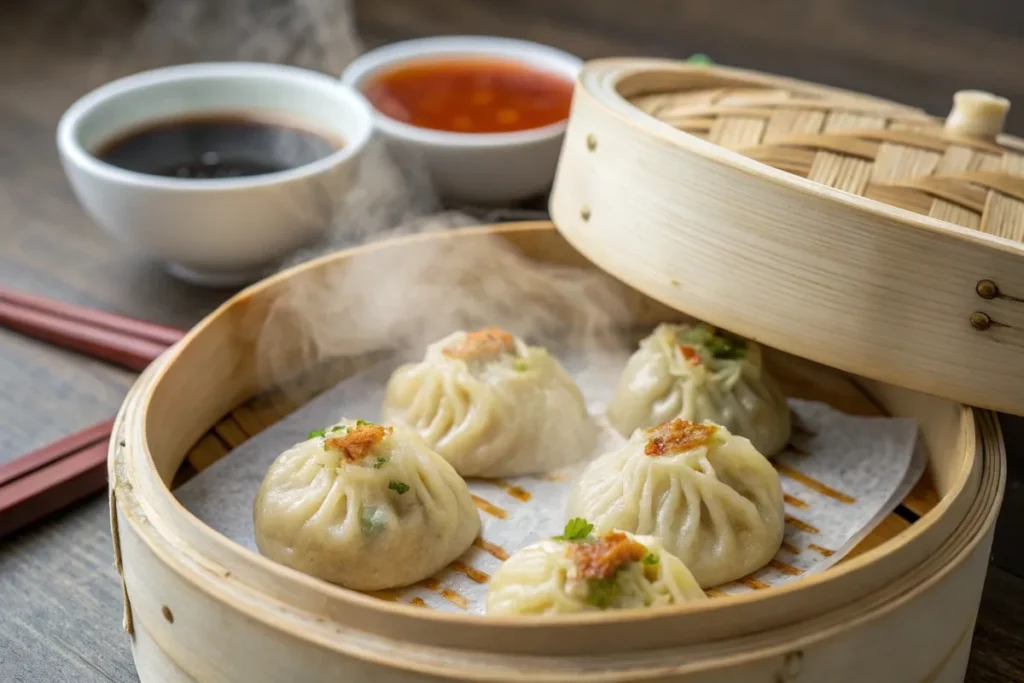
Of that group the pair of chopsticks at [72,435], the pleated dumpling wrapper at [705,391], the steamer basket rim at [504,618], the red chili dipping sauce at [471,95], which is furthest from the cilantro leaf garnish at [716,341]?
the pair of chopsticks at [72,435]

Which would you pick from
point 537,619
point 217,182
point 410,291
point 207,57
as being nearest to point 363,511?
point 537,619

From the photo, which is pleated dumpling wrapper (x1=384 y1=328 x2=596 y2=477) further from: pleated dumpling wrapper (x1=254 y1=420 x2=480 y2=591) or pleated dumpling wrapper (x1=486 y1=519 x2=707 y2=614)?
pleated dumpling wrapper (x1=486 y1=519 x2=707 y2=614)

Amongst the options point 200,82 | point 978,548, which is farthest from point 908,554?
point 200,82

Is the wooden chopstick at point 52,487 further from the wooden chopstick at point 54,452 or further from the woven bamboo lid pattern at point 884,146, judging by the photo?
the woven bamboo lid pattern at point 884,146

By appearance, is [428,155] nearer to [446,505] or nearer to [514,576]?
[446,505]

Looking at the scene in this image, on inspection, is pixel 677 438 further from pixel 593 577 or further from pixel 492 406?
pixel 593 577

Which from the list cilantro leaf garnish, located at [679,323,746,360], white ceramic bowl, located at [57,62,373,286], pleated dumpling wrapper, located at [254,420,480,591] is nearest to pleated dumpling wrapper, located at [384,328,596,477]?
pleated dumpling wrapper, located at [254,420,480,591]
